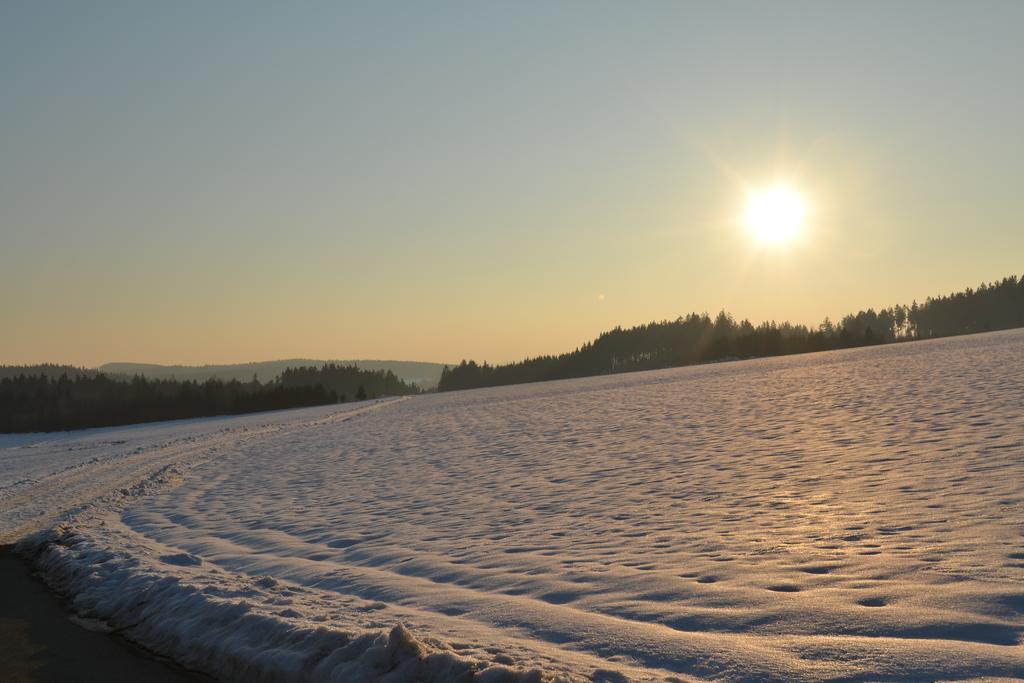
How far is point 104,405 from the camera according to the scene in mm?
96000

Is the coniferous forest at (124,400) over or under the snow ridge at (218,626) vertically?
over

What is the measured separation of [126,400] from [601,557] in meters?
107

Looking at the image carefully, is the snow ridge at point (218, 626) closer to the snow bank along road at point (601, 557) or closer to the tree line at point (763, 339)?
the snow bank along road at point (601, 557)

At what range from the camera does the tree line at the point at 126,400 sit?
9038 centimetres

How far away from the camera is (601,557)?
29.7ft

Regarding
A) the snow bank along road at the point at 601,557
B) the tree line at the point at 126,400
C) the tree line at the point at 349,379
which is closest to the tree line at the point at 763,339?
the tree line at the point at 349,379

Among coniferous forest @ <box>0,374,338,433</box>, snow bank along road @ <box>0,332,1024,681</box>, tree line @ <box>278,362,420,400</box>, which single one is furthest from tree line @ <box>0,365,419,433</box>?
snow bank along road @ <box>0,332,1024,681</box>

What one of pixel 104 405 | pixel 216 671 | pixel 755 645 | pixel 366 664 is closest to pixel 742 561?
pixel 755 645

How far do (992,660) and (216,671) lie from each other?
621 centimetres

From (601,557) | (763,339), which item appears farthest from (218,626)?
(763,339)

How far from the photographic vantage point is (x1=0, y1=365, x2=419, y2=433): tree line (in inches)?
3558

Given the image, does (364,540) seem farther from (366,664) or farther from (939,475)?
(939,475)

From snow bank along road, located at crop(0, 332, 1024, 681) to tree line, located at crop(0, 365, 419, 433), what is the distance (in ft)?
257

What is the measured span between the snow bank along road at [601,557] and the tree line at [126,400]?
7835cm
